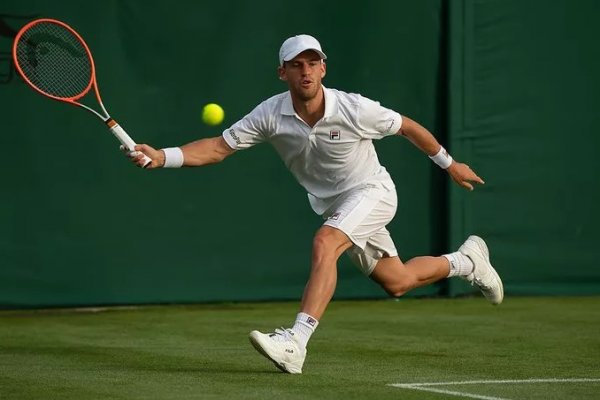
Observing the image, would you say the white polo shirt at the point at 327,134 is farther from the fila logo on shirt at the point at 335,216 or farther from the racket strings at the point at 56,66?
the racket strings at the point at 56,66

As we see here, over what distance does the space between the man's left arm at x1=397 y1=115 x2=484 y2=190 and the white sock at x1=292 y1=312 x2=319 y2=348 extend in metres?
1.09

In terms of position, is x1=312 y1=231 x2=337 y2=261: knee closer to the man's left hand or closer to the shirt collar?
the shirt collar

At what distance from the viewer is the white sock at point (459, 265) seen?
689cm

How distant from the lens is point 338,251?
5785mm

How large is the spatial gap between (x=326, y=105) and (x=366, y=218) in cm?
52

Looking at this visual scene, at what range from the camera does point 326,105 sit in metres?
5.95

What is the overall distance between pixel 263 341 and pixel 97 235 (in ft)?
11.9

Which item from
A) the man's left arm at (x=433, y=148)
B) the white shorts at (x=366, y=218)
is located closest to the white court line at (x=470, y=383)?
the white shorts at (x=366, y=218)

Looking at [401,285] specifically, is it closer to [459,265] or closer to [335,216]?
[459,265]

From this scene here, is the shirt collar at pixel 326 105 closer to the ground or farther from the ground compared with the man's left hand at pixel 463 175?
farther from the ground

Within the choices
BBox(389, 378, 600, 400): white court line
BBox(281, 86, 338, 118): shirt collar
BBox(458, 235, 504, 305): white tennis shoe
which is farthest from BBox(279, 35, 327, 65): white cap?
BBox(458, 235, 504, 305): white tennis shoe

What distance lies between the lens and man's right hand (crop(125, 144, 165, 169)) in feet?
18.0


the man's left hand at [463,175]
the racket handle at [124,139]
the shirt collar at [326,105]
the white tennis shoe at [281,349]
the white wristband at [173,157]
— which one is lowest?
the white tennis shoe at [281,349]

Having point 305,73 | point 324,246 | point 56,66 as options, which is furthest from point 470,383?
point 56,66
